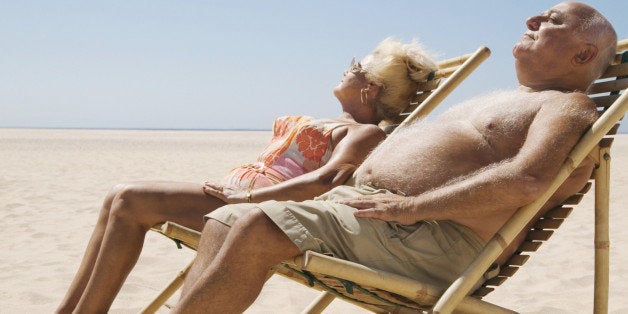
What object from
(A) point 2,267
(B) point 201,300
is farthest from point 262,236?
(A) point 2,267

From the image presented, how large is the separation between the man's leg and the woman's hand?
0.82 meters

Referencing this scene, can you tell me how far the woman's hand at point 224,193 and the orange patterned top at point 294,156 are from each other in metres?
0.20

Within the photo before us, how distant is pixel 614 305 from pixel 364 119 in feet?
5.75

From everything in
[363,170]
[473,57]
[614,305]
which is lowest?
[614,305]

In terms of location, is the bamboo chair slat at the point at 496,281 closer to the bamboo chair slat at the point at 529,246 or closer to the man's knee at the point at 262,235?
the bamboo chair slat at the point at 529,246

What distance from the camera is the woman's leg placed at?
255cm

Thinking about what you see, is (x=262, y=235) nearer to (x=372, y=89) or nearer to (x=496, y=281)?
(x=496, y=281)

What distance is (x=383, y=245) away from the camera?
2.13m

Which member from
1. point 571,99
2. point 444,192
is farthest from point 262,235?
point 571,99

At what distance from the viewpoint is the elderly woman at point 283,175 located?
8.55 ft

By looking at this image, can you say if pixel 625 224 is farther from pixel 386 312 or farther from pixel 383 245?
pixel 383 245

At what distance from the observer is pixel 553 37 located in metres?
2.53

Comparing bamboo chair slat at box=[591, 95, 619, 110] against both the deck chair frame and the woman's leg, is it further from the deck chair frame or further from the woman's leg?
the woman's leg

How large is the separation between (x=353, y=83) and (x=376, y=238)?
52.5 inches
